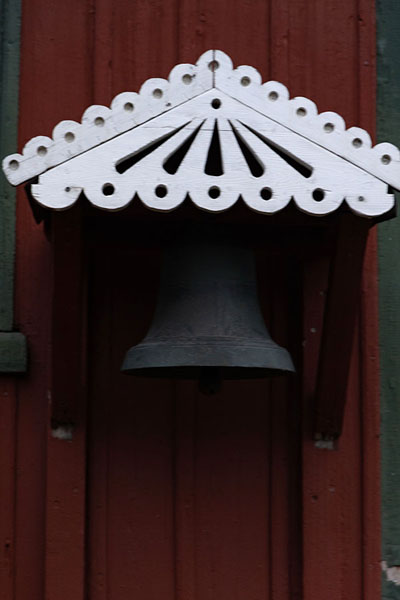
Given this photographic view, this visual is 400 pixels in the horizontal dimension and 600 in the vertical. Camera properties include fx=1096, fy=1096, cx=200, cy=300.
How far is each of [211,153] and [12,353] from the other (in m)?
0.73

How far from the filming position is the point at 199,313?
7.39 ft

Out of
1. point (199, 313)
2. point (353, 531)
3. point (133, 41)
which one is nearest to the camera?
point (199, 313)

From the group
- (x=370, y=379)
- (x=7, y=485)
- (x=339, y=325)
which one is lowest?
(x=7, y=485)

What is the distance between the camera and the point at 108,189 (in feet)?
6.82

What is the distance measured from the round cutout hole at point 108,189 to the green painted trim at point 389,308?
34.6 inches

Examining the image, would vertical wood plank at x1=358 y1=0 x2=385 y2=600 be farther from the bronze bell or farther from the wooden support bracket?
the bronze bell

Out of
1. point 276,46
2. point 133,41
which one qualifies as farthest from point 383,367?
point 133,41

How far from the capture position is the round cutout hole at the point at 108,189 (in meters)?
2.07

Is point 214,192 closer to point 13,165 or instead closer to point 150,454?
point 13,165

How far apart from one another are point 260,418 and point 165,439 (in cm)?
24

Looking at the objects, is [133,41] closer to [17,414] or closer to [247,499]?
[17,414]

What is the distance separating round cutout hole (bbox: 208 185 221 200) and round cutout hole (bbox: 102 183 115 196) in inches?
7.2

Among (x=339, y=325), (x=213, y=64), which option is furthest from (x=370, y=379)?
(x=213, y=64)

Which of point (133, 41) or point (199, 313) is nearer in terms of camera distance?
point (199, 313)
